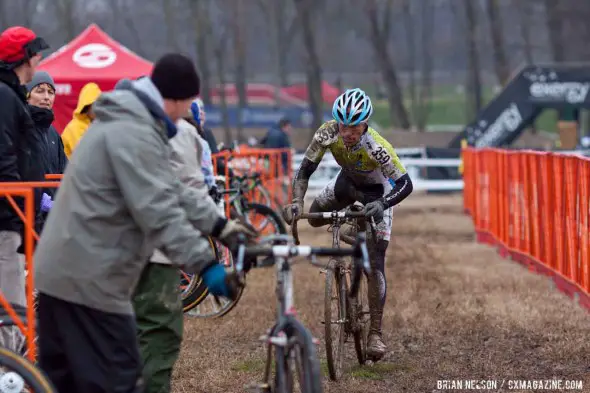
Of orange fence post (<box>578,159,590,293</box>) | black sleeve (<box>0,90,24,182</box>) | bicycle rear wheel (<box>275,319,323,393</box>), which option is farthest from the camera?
orange fence post (<box>578,159,590,293</box>)

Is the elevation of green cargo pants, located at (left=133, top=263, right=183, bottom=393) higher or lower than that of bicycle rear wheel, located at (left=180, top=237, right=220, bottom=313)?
higher

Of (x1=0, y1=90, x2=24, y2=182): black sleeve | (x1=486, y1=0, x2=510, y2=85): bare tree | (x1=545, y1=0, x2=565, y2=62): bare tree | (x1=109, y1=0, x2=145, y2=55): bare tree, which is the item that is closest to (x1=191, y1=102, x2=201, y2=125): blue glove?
(x1=0, y1=90, x2=24, y2=182): black sleeve

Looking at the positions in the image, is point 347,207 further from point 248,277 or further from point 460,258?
point 460,258

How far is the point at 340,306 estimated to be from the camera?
8.38 meters

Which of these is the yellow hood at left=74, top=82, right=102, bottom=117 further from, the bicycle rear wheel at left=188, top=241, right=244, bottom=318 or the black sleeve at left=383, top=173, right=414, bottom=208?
the black sleeve at left=383, top=173, right=414, bottom=208

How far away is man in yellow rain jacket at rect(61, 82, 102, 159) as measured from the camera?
30.3 ft

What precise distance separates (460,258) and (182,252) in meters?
11.2

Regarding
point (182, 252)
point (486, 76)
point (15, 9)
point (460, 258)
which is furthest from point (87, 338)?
point (486, 76)

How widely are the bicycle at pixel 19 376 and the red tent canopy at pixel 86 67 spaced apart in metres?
13.3

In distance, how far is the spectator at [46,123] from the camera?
8.02 meters

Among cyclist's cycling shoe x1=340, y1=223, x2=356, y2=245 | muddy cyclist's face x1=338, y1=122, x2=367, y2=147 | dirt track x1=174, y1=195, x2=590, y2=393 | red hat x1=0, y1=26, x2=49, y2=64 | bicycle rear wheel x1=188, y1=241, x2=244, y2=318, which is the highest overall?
red hat x1=0, y1=26, x2=49, y2=64

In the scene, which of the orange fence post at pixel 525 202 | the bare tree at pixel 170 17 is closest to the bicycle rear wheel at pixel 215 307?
the orange fence post at pixel 525 202

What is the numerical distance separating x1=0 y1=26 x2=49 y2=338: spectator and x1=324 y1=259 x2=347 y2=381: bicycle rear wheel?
2.19 metres

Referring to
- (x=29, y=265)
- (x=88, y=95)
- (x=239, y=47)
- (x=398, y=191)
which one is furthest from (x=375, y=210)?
(x=239, y=47)
